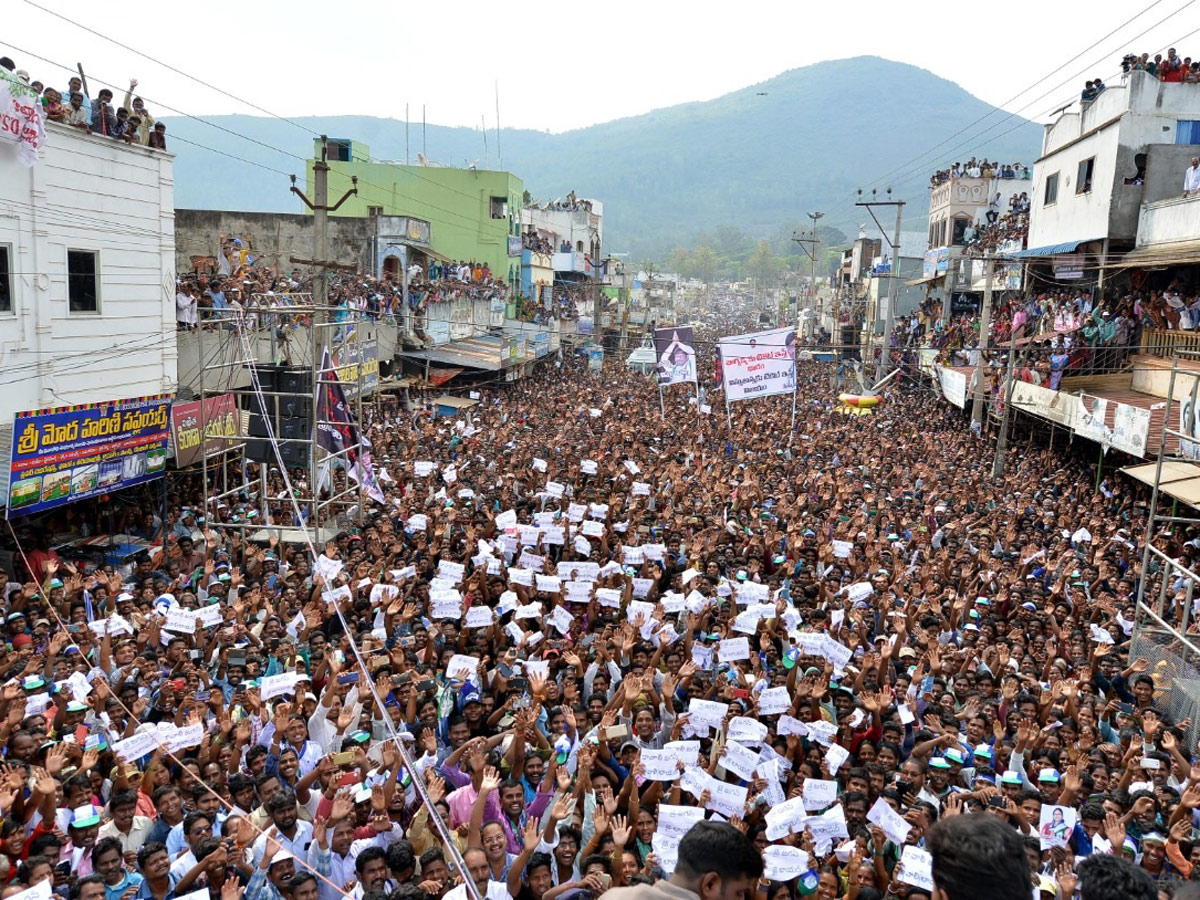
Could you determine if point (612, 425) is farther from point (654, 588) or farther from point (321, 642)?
point (321, 642)

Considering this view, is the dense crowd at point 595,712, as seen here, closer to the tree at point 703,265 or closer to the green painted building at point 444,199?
the green painted building at point 444,199

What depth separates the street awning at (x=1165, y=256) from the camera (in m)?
17.0

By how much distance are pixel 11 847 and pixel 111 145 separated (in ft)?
37.4

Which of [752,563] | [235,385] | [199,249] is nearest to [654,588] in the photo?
[752,563]

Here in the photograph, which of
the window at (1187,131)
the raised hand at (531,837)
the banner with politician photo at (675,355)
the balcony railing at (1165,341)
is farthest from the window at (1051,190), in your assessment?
the raised hand at (531,837)

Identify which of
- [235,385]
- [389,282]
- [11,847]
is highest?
[389,282]

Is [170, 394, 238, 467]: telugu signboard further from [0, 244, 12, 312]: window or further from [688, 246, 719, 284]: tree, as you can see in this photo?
[688, 246, 719, 284]: tree

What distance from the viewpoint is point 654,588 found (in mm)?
10320

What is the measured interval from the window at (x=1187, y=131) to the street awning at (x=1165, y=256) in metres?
2.82

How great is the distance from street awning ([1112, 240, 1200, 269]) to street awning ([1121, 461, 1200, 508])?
204 inches

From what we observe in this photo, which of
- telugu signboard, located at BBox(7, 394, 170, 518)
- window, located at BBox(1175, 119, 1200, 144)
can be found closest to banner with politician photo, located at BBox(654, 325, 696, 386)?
window, located at BBox(1175, 119, 1200, 144)

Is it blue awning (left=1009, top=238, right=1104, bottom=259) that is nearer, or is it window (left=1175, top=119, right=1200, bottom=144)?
window (left=1175, top=119, right=1200, bottom=144)

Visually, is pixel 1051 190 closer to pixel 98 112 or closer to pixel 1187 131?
pixel 1187 131

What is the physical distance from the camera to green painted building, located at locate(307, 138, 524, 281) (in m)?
43.7
